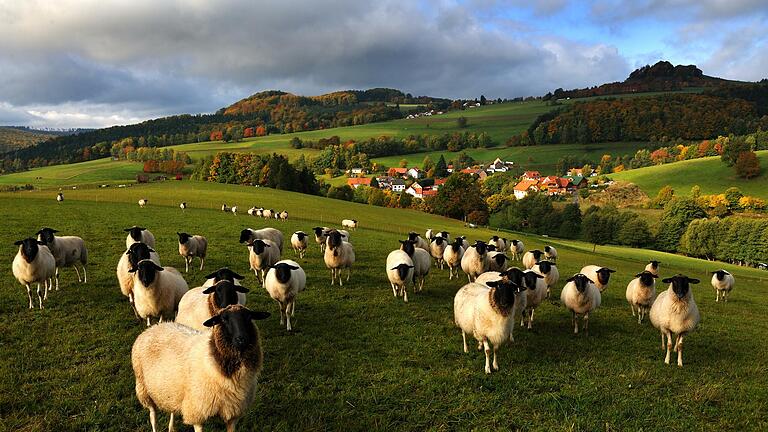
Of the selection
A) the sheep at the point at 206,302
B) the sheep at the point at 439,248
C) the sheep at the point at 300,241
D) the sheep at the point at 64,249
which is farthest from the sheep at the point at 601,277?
the sheep at the point at 64,249

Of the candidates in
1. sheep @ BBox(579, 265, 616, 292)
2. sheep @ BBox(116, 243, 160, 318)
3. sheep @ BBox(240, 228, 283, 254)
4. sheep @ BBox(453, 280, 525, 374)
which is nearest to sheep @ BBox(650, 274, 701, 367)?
sheep @ BBox(579, 265, 616, 292)

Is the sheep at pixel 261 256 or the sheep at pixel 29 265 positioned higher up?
the sheep at pixel 29 265

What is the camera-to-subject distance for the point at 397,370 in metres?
8.70

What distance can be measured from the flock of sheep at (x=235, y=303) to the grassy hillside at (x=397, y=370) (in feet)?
2.27

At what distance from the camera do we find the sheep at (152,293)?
9.34 meters

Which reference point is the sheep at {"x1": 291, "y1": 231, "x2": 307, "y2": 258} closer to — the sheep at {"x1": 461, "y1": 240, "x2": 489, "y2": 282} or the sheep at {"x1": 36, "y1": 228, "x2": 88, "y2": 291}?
the sheep at {"x1": 461, "y1": 240, "x2": 489, "y2": 282}

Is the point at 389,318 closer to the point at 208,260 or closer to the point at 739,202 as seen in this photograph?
the point at 208,260

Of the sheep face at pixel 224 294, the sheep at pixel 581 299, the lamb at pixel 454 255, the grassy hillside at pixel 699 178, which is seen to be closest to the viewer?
the sheep face at pixel 224 294

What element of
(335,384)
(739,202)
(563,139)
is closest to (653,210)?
(739,202)

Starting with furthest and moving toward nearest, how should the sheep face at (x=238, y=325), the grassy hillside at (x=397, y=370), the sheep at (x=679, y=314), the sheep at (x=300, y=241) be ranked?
the sheep at (x=300, y=241) → the sheep at (x=679, y=314) → the grassy hillside at (x=397, y=370) → the sheep face at (x=238, y=325)

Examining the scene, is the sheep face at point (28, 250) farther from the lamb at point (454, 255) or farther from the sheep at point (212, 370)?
the lamb at point (454, 255)

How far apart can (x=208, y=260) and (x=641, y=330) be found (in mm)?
18632

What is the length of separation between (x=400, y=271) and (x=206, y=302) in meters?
7.24

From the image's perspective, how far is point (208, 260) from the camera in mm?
19297
